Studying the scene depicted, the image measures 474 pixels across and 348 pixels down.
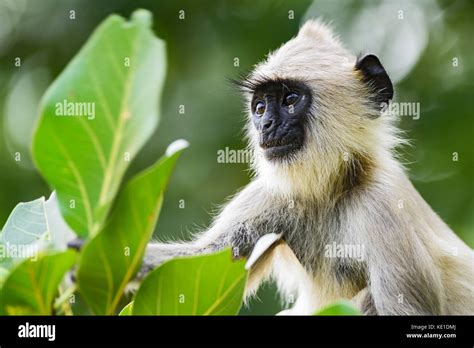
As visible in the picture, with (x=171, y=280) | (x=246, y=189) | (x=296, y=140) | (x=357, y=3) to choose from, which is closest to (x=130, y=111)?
(x=171, y=280)

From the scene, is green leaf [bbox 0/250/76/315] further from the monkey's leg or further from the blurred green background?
the blurred green background

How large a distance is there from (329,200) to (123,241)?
2.64 metres

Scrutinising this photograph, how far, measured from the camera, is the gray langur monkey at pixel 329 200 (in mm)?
3332

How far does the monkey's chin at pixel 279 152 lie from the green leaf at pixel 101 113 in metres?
2.43

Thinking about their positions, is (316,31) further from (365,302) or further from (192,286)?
(192,286)

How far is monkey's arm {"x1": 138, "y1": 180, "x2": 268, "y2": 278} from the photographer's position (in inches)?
137

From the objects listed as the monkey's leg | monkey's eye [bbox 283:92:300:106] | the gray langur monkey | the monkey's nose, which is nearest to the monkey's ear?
the gray langur monkey

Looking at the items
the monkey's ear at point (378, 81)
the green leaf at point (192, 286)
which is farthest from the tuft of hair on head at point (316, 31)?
the green leaf at point (192, 286)

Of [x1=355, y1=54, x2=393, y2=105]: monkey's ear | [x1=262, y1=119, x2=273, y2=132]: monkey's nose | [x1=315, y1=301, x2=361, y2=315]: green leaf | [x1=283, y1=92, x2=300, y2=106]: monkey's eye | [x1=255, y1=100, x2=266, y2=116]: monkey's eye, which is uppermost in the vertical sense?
[x1=355, y1=54, x2=393, y2=105]: monkey's ear

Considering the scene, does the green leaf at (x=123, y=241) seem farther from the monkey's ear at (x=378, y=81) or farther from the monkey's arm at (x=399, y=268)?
the monkey's ear at (x=378, y=81)

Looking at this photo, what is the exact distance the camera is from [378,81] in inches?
149
